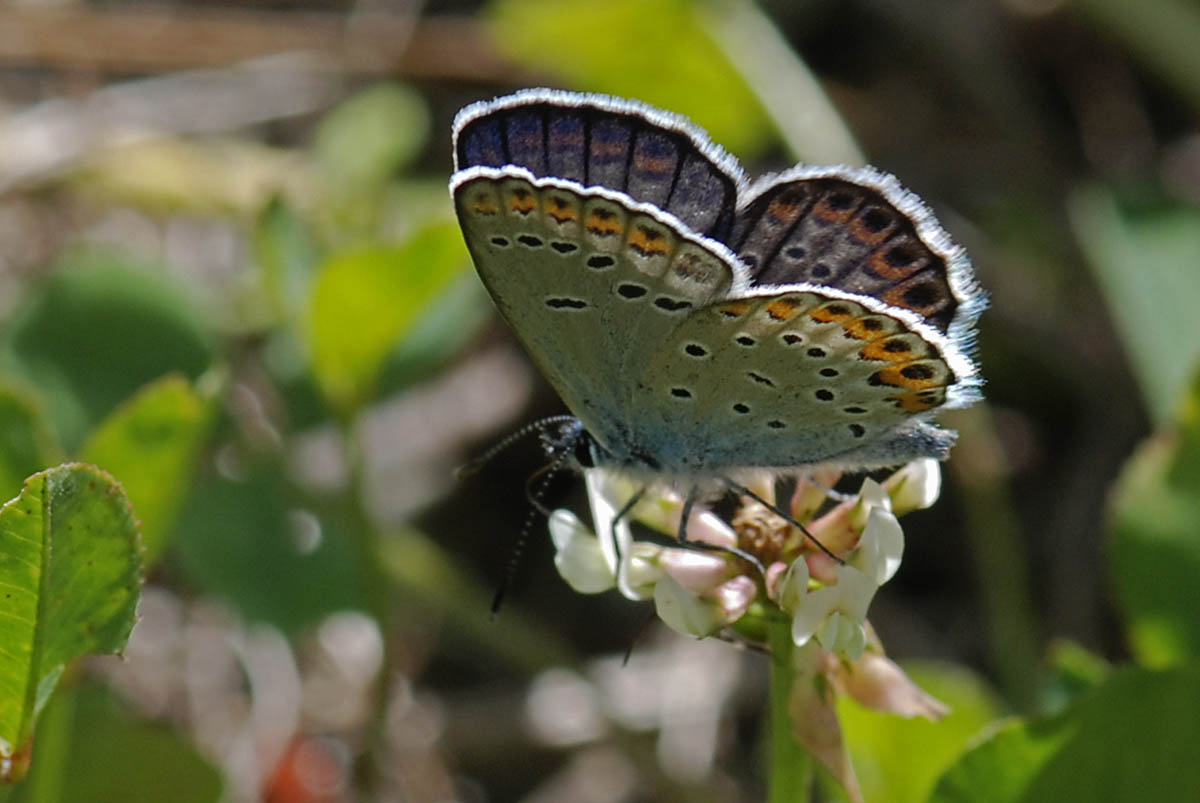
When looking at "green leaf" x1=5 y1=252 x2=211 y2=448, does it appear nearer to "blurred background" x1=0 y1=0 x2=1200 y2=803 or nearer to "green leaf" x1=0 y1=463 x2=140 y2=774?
"blurred background" x1=0 y1=0 x2=1200 y2=803

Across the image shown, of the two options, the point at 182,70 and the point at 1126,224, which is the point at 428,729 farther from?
the point at 182,70

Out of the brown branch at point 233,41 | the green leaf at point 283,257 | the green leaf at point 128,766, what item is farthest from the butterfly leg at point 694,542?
the brown branch at point 233,41

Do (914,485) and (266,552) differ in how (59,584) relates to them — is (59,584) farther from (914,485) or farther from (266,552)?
(266,552)

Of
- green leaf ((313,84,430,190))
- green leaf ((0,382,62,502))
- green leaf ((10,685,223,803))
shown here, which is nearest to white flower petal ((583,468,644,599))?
green leaf ((0,382,62,502))

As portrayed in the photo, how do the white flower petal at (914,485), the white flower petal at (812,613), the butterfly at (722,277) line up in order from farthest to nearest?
the white flower petal at (914,485), the butterfly at (722,277), the white flower petal at (812,613)

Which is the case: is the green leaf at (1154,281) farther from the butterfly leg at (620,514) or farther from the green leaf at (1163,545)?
the butterfly leg at (620,514)

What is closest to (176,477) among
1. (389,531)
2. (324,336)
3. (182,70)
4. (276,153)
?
(324,336)
